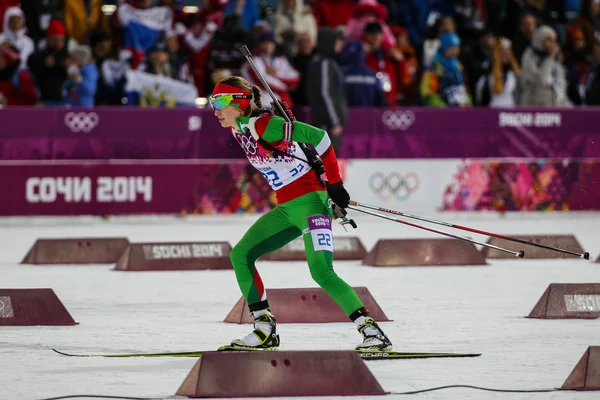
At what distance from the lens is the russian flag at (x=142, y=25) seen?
68.1 feet

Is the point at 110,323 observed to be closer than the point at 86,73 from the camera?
Yes

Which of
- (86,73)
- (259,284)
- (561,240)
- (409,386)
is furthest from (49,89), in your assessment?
(409,386)

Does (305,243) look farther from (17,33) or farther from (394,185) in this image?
(17,33)

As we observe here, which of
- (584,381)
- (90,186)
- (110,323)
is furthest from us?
(90,186)

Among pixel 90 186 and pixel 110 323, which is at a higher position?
pixel 90 186

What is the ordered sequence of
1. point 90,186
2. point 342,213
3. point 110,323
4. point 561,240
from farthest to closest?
point 90,186, point 561,240, point 110,323, point 342,213

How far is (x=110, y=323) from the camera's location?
10.6m

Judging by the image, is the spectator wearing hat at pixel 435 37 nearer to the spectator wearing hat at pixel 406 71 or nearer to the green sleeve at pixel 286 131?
the spectator wearing hat at pixel 406 71

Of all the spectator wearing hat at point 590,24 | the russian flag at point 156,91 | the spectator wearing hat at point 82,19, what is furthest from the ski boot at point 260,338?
the spectator wearing hat at point 590,24

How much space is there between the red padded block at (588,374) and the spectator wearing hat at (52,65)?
45.1ft

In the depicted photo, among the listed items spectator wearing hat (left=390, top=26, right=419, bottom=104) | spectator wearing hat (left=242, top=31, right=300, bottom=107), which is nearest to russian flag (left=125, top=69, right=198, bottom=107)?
spectator wearing hat (left=242, top=31, right=300, bottom=107)

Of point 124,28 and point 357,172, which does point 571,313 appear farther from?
point 124,28

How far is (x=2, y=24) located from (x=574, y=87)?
9.56 m

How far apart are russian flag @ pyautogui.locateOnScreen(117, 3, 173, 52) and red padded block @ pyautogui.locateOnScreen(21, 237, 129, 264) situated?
227 inches
